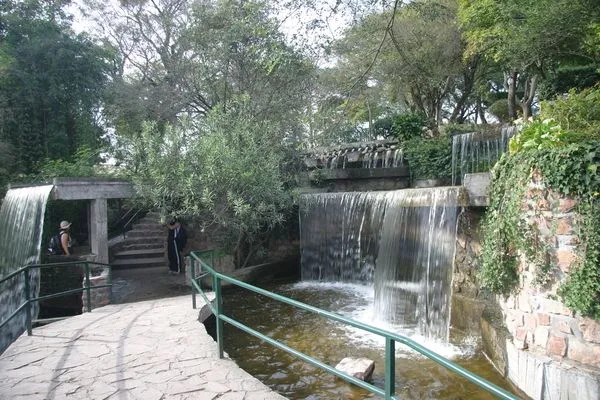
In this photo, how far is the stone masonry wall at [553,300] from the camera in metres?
4.31

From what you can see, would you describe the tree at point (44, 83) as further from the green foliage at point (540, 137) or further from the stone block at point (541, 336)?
the stone block at point (541, 336)

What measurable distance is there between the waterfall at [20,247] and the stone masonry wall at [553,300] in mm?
9491

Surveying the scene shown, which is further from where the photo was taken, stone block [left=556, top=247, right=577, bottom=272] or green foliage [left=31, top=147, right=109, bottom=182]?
green foliage [left=31, top=147, right=109, bottom=182]

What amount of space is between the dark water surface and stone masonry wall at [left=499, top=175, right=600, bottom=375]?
80 centimetres

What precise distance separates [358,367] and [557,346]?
7.03 feet

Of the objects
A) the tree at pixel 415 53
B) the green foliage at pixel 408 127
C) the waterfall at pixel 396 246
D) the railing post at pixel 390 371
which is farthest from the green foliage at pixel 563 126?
the tree at pixel 415 53

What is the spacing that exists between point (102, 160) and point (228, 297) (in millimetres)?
11372

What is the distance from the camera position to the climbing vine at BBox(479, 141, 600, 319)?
13.9 ft

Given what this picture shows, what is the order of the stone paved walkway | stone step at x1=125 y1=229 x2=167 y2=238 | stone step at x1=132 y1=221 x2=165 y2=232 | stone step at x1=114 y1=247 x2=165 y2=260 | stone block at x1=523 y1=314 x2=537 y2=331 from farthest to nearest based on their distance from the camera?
stone step at x1=132 y1=221 x2=165 y2=232 → stone step at x1=125 y1=229 x2=167 y2=238 → stone step at x1=114 y1=247 x2=165 y2=260 → stone block at x1=523 y1=314 x2=537 y2=331 → the stone paved walkway

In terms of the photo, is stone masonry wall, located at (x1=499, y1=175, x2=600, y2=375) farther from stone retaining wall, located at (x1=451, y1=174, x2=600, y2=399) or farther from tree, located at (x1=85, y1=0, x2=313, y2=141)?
tree, located at (x1=85, y1=0, x2=313, y2=141)

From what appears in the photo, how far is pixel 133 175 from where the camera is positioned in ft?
33.3

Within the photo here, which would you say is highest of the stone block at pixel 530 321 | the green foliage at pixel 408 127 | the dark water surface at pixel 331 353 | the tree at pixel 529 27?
the tree at pixel 529 27

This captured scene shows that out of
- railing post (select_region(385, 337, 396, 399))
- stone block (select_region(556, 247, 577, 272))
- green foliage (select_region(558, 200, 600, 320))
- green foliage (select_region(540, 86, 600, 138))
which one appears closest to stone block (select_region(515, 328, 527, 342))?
green foliage (select_region(558, 200, 600, 320))

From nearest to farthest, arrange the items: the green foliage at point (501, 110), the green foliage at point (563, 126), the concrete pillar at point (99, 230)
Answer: the green foliage at point (563, 126) → the concrete pillar at point (99, 230) → the green foliage at point (501, 110)
